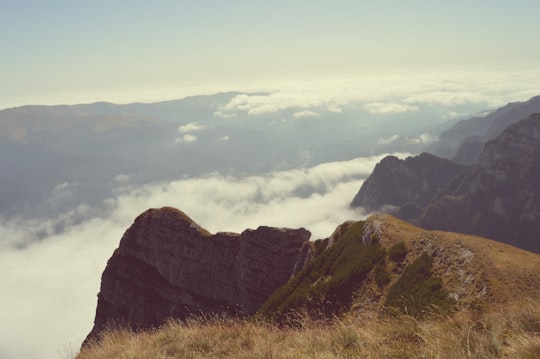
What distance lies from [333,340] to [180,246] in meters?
68.6

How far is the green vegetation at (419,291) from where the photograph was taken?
19.3 metres

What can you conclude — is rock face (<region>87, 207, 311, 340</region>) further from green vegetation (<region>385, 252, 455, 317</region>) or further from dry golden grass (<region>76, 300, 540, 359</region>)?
dry golden grass (<region>76, 300, 540, 359</region>)

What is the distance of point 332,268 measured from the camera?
126 feet

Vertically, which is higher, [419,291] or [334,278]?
[419,291]

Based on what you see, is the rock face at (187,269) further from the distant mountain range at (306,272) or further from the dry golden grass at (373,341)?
the dry golden grass at (373,341)

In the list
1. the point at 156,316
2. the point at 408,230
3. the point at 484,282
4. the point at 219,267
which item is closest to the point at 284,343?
the point at 484,282

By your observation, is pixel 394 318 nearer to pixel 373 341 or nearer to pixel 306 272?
pixel 373 341

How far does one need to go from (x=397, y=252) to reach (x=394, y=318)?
17.9 meters

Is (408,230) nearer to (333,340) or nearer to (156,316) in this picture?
(333,340)

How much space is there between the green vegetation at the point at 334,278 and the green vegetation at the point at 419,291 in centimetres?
412

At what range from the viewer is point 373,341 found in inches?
394

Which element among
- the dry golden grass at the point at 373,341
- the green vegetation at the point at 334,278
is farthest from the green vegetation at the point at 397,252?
the dry golden grass at the point at 373,341

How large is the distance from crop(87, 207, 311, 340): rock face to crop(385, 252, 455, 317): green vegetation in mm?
35375

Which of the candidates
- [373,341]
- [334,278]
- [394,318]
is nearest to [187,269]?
[334,278]
